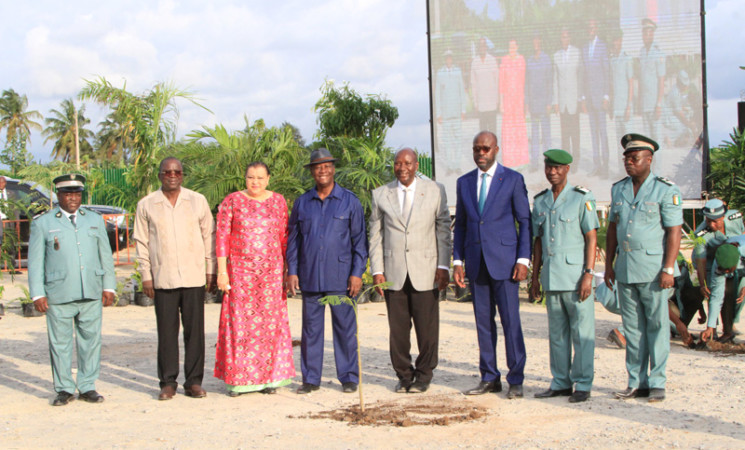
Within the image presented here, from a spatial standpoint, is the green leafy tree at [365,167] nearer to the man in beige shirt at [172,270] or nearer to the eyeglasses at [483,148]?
the man in beige shirt at [172,270]

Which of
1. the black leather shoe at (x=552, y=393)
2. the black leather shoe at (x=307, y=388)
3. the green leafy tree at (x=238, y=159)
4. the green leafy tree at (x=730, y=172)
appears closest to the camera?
the black leather shoe at (x=552, y=393)

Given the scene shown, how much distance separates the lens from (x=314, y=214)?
5.93 meters

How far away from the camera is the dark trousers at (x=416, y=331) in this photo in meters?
5.83

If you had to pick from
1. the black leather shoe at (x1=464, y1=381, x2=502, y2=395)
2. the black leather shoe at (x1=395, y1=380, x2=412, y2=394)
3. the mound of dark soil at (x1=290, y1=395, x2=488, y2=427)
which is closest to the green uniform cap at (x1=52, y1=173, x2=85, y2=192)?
the mound of dark soil at (x1=290, y1=395, x2=488, y2=427)

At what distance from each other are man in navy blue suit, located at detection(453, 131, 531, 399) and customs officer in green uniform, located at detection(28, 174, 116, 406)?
284 centimetres

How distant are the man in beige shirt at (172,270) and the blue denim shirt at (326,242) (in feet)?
2.50

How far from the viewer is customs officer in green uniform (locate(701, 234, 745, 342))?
705cm

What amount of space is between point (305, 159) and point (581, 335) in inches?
268

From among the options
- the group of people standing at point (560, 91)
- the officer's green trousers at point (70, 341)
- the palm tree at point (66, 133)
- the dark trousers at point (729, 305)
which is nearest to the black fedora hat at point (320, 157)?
the officer's green trousers at point (70, 341)

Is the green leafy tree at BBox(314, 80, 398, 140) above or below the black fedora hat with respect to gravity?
above

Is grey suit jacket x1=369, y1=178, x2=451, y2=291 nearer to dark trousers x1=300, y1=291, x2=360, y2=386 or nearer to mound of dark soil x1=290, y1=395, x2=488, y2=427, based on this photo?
dark trousers x1=300, y1=291, x2=360, y2=386

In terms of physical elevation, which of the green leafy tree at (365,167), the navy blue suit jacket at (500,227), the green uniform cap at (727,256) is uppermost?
the green leafy tree at (365,167)

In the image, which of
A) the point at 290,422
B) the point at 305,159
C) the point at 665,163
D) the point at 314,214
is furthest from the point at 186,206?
the point at 665,163

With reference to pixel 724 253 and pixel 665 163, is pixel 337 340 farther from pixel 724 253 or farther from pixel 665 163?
pixel 665 163
